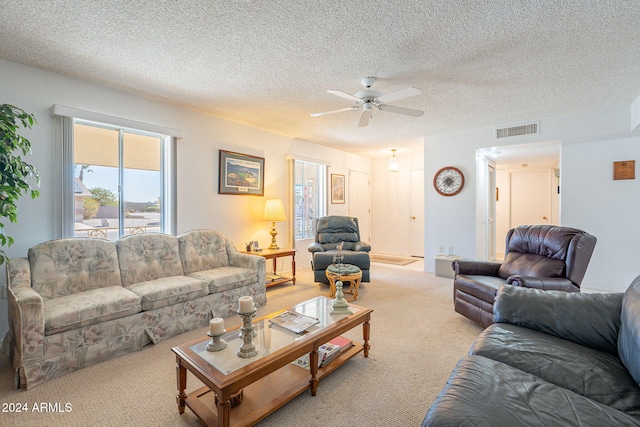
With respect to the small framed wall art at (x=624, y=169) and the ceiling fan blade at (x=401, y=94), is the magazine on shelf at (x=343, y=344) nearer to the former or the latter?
the ceiling fan blade at (x=401, y=94)

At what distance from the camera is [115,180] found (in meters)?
3.25

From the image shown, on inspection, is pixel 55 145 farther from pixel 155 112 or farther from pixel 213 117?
pixel 213 117

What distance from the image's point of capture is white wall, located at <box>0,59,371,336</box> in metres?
2.66

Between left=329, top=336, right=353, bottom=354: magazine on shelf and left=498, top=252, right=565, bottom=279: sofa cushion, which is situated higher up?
left=498, top=252, right=565, bottom=279: sofa cushion

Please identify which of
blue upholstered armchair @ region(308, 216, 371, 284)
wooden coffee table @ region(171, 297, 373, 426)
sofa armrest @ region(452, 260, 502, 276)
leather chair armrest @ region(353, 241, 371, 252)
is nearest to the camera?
wooden coffee table @ region(171, 297, 373, 426)

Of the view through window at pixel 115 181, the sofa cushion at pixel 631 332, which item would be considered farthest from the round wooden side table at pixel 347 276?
the sofa cushion at pixel 631 332

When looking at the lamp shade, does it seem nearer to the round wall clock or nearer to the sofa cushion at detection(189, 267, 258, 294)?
the sofa cushion at detection(189, 267, 258, 294)

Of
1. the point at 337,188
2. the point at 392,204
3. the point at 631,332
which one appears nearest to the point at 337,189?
the point at 337,188

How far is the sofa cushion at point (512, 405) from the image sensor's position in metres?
0.99

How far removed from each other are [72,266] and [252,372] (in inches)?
85.7

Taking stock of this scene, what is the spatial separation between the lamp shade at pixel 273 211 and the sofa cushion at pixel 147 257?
4.81ft

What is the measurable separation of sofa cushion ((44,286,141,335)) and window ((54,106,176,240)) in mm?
876

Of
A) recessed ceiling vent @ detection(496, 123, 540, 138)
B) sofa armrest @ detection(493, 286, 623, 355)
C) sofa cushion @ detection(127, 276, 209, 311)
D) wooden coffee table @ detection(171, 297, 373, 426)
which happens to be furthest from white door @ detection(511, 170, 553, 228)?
sofa cushion @ detection(127, 276, 209, 311)

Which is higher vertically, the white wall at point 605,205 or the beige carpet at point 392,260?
the white wall at point 605,205
